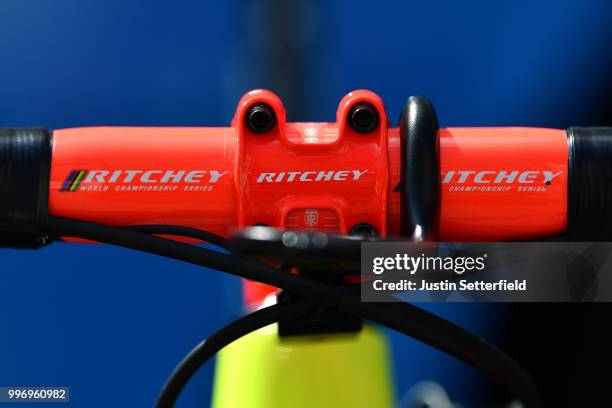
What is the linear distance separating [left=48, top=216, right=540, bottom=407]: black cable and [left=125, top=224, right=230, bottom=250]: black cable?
0.02 m

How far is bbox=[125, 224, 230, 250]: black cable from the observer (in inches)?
27.4

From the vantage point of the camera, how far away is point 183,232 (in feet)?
2.32

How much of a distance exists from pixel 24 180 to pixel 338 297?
0.29 m

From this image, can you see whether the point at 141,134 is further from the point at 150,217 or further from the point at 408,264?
the point at 408,264

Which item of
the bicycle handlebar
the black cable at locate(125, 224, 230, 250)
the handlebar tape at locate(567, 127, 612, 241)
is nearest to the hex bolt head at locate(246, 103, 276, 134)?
the bicycle handlebar

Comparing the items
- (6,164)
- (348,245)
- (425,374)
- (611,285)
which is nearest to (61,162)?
(6,164)

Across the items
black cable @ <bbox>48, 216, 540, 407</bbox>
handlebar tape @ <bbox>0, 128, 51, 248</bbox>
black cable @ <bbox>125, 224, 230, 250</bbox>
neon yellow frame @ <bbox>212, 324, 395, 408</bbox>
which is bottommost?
neon yellow frame @ <bbox>212, 324, 395, 408</bbox>

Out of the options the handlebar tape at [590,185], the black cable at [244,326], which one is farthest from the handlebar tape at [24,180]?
the handlebar tape at [590,185]

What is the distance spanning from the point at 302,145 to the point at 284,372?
209 mm

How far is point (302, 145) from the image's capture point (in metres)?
0.70
